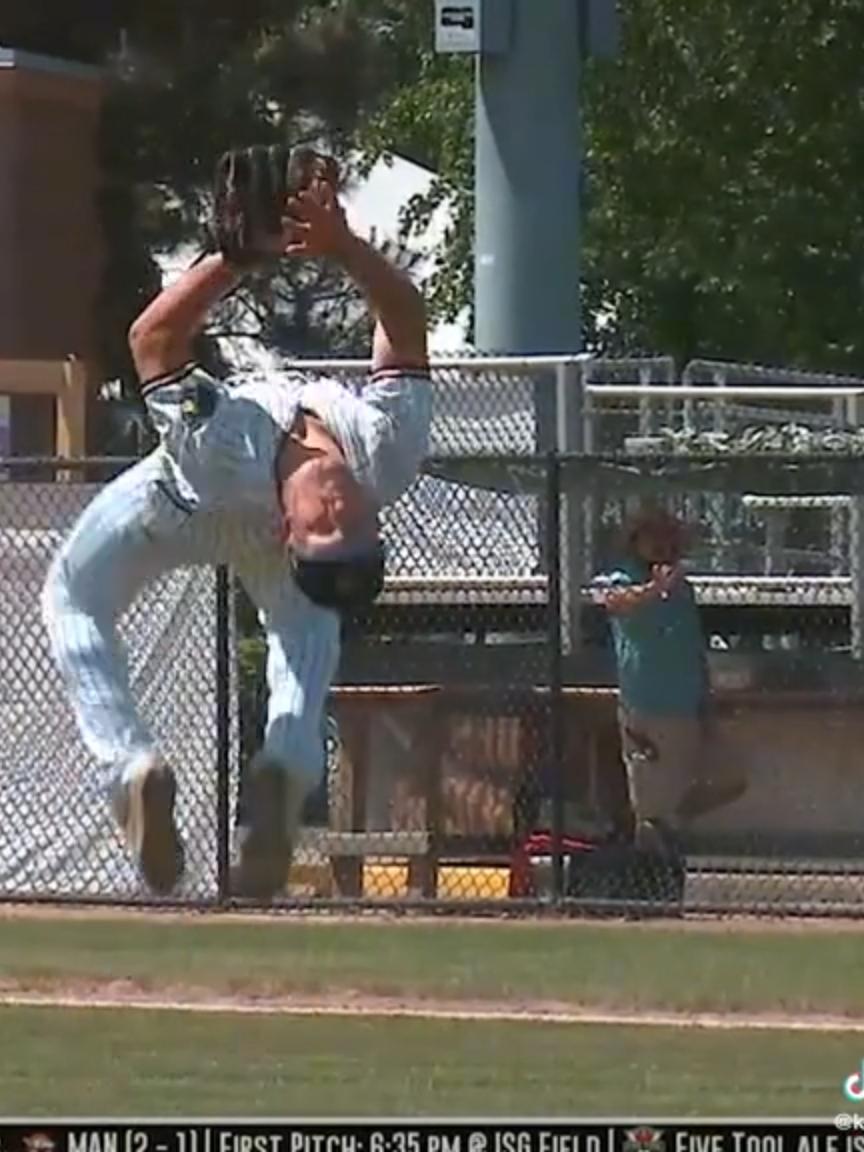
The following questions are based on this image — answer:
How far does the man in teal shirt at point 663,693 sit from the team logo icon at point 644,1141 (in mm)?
Answer: 6315

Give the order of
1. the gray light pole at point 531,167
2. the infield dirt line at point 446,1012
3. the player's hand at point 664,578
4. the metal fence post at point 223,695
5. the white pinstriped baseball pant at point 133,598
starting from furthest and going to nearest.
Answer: the gray light pole at point 531,167
the metal fence post at point 223,695
the player's hand at point 664,578
the infield dirt line at point 446,1012
the white pinstriped baseball pant at point 133,598

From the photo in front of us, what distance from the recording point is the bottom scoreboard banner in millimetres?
7641

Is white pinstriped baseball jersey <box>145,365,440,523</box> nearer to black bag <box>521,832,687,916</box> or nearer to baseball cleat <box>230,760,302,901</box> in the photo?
baseball cleat <box>230,760,302,901</box>

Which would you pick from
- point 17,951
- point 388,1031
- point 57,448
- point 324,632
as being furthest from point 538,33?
point 324,632

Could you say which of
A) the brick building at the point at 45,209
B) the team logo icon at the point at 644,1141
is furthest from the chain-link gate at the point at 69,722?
the brick building at the point at 45,209

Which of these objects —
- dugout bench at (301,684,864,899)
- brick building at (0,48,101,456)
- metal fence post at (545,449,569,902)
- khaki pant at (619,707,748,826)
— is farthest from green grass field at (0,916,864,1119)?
brick building at (0,48,101,456)

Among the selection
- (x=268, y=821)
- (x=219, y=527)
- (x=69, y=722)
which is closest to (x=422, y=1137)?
(x=268, y=821)

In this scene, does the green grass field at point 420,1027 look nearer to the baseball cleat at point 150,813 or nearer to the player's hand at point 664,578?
the player's hand at point 664,578

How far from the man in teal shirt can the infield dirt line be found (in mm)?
3259

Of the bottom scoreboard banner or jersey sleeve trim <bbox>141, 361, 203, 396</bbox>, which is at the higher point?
jersey sleeve trim <bbox>141, 361, 203, 396</bbox>

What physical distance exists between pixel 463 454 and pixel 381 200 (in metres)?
29.4

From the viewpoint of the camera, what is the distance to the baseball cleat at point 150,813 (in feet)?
17.9

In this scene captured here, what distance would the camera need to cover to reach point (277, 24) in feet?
95.6

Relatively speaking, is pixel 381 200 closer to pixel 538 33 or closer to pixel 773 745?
pixel 538 33
